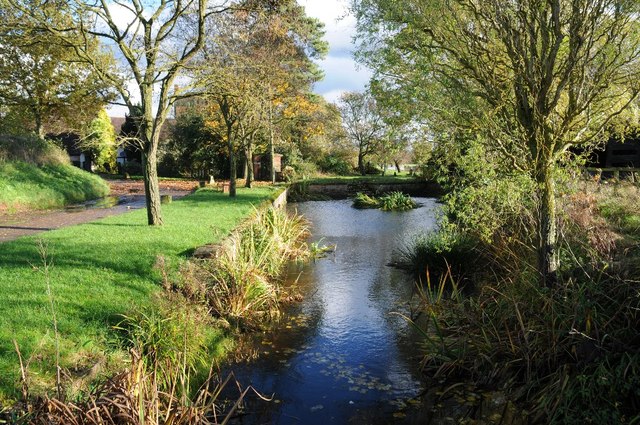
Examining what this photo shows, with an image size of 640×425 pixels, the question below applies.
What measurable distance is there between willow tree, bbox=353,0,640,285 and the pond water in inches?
92.5

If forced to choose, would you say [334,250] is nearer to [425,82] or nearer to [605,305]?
[425,82]

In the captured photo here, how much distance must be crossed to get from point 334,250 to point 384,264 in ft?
6.49

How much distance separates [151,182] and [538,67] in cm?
867

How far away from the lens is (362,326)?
26.3 ft

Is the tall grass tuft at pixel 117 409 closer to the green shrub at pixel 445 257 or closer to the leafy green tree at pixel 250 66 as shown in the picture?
the green shrub at pixel 445 257

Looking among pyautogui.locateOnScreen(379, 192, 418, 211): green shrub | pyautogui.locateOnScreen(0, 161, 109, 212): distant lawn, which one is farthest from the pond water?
pyautogui.locateOnScreen(0, 161, 109, 212): distant lawn

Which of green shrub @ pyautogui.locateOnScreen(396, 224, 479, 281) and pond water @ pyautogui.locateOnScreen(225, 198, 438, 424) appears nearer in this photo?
pond water @ pyautogui.locateOnScreen(225, 198, 438, 424)

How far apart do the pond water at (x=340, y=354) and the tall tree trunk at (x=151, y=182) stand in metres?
3.49

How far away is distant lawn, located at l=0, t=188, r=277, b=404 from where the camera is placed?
488cm

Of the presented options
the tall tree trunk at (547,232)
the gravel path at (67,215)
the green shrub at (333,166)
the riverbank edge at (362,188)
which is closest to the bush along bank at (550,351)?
the tall tree trunk at (547,232)

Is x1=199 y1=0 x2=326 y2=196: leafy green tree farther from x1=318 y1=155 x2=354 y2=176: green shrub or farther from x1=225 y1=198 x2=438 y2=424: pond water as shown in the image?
x1=318 y1=155 x2=354 y2=176: green shrub

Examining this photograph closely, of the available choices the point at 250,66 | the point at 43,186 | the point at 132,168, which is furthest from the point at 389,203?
the point at 132,168

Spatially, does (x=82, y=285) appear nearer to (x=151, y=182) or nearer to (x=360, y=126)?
(x=151, y=182)

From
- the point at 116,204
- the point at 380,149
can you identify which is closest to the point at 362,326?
the point at 116,204
